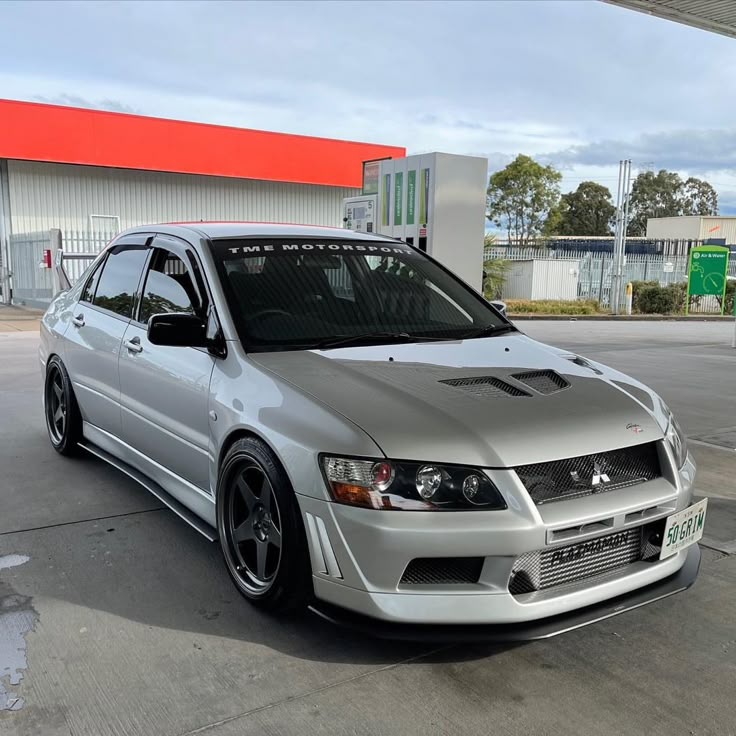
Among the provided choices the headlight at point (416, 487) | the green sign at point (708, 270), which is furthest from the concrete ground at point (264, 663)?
the green sign at point (708, 270)

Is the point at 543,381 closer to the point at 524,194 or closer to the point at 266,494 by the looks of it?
the point at 266,494

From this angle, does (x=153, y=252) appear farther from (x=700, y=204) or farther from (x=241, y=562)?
(x=700, y=204)

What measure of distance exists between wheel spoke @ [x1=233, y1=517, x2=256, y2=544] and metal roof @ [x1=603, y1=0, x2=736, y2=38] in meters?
8.42

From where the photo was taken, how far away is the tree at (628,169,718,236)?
262ft

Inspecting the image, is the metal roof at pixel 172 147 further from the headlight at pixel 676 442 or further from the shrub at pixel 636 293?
the headlight at pixel 676 442

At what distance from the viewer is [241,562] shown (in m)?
3.28

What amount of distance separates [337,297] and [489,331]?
0.82 metres

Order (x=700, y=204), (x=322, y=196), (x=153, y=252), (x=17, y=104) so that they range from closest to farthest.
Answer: (x=153, y=252) → (x=17, y=104) → (x=322, y=196) → (x=700, y=204)

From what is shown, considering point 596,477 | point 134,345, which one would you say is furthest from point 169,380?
point 596,477

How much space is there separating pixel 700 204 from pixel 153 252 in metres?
87.2

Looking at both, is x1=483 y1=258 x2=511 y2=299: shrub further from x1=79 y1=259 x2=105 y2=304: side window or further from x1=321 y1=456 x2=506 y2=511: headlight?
x1=321 y1=456 x2=506 y2=511: headlight

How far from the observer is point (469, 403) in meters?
2.93

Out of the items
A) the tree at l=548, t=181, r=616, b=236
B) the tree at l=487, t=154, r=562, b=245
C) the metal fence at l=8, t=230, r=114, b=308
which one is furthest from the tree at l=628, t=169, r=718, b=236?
the metal fence at l=8, t=230, r=114, b=308

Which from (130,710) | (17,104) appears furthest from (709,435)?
(17,104)
